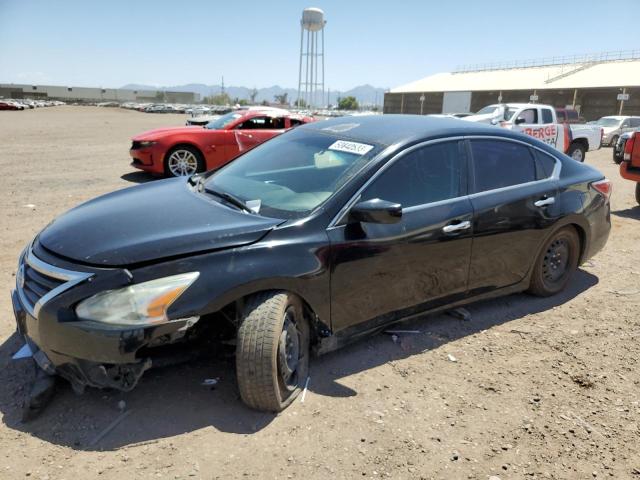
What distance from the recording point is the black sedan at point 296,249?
8.16 feet

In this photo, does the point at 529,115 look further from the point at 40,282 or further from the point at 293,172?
the point at 40,282

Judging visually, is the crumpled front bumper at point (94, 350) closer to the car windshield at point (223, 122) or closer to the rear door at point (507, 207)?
the rear door at point (507, 207)

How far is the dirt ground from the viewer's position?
Result: 2.46 m

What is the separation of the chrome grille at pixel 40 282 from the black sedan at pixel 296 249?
1cm

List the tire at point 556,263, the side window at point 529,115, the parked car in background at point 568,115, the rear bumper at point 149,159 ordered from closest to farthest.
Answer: the tire at point 556,263 → the rear bumper at point 149,159 → the side window at point 529,115 → the parked car in background at point 568,115

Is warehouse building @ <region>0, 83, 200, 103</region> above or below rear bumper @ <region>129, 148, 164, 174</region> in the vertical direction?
above

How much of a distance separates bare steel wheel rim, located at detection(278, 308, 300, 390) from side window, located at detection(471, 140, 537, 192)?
70.0 inches

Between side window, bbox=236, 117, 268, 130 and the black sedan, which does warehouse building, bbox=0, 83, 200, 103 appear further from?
the black sedan

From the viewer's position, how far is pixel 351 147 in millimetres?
3463

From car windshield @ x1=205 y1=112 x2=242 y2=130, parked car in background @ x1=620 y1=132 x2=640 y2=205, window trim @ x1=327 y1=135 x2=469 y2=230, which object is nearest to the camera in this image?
window trim @ x1=327 y1=135 x2=469 y2=230

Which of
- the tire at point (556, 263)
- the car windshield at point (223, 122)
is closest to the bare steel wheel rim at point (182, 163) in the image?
the car windshield at point (223, 122)

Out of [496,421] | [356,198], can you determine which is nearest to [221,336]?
[356,198]

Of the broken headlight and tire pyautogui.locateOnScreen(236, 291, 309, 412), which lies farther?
tire pyautogui.locateOnScreen(236, 291, 309, 412)

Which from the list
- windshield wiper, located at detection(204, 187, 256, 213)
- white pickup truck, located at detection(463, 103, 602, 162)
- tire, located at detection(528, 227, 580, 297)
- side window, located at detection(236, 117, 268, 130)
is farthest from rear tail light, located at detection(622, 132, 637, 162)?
windshield wiper, located at detection(204, 187, 256, 213)
